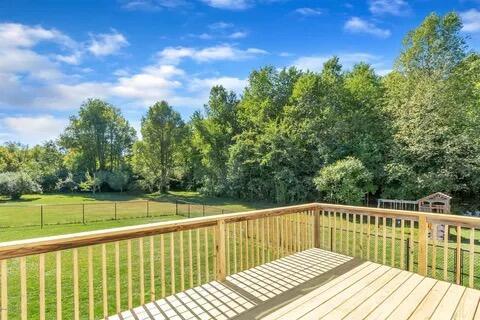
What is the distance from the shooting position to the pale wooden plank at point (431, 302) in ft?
8.29

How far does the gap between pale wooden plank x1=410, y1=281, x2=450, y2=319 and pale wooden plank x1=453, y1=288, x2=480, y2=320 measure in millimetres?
166

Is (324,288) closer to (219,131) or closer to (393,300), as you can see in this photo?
(393,300)

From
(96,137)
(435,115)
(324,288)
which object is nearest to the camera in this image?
(324,288)

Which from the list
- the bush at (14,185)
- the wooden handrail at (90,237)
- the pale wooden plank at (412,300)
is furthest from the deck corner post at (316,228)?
the bush at (14,185)

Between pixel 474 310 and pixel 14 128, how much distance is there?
43905mm

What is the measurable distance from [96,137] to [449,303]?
35.4 m

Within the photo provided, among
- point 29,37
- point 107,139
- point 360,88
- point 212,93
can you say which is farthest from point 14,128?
point 360,88

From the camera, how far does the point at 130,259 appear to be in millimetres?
2609

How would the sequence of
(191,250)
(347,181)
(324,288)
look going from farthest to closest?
(347,181) < (191,250) < (324,288)

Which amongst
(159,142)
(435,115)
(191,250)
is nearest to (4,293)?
(191,250)

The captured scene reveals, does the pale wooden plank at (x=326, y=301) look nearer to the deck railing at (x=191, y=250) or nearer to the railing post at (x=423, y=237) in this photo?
the railing post at (x=423, y=237)

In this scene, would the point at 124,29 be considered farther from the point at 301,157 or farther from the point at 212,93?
the point at 212,93

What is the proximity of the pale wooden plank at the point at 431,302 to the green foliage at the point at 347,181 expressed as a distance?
31.8ft

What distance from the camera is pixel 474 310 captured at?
2.58 meters
